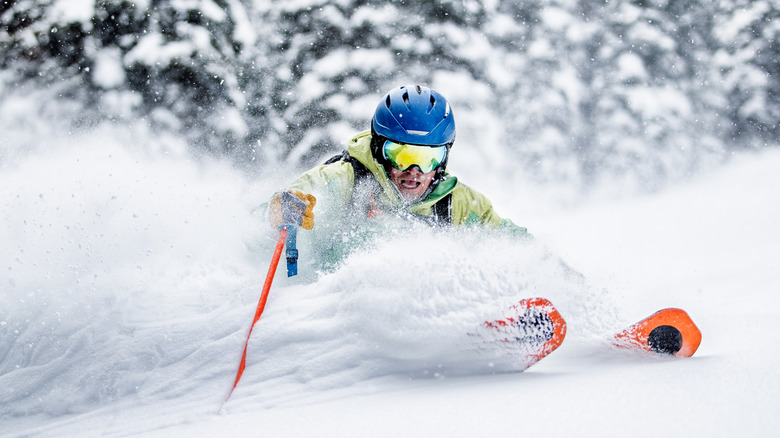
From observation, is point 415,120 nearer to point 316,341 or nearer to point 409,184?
point 409,184

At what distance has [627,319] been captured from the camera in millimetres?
1992

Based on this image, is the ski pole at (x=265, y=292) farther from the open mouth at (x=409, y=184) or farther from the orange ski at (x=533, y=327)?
the orange ski at (x=533, y=327)

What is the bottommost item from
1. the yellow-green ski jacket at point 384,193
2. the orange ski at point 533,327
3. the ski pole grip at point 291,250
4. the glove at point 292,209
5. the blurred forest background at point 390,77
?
the orange ski at point 533,327

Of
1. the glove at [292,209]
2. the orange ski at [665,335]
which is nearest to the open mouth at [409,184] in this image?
the glove at [292,209]

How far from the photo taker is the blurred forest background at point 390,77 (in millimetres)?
8391

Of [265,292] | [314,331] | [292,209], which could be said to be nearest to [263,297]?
[265,292]

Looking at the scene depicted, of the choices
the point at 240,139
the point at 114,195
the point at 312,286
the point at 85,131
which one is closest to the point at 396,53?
the point at 240,139

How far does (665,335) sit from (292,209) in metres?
1.70

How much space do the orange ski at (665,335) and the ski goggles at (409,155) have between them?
56.3 inches

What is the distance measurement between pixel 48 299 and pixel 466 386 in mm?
2053

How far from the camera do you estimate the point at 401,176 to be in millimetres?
2848

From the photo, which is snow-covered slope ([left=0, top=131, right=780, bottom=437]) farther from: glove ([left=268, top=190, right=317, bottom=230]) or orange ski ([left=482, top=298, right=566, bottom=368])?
glove ([left=268, top=190, right=317, bottom=230])

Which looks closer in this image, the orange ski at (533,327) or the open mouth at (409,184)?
the orange ski at (533,327)

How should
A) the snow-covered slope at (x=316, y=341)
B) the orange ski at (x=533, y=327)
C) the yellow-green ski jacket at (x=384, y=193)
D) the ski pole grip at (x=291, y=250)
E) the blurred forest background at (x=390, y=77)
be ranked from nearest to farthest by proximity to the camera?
the snow-covered slope at (x=316, y=341) → the orange ski at (x=533, y=327) → the ski pole grip at (x=291, y=250) → the yellow-green ski jacket at (x=384, y=193) → the blurred forest background at (x=390, y=77)
